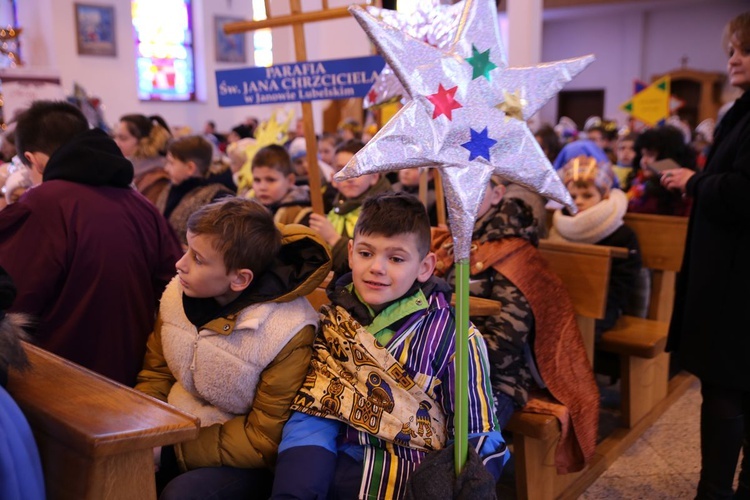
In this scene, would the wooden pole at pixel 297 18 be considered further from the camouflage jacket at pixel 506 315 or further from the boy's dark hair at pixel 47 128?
the camouflage jacket at pixel 506 315

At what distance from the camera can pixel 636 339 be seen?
11.6 feet

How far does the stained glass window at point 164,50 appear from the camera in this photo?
50.2 feet

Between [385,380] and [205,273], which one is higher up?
[205,273]

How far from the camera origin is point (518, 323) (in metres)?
2.62

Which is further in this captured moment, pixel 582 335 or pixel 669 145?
pixel 669 145

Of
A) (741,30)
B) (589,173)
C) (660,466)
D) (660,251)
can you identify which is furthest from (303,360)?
(660,251)

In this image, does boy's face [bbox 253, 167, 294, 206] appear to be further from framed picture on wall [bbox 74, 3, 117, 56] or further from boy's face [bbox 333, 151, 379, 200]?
framed picture on wall [bbox 74, 3, 117, 56]

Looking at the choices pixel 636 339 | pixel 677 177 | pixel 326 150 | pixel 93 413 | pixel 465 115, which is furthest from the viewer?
pixel 326 150

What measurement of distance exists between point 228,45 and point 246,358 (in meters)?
15.4

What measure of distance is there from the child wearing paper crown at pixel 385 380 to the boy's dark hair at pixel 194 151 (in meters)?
2.59

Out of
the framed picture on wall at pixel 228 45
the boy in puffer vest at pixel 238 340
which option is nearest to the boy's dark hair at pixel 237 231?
the boy in puffer vest at pixel 238 340

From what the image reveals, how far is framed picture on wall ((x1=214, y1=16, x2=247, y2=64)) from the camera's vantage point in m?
15.9

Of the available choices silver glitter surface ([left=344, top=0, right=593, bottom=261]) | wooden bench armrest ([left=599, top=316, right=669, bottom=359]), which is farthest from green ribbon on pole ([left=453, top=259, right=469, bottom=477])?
wooden bench armrest ([left=599, top=316, right=669, bottom=359])

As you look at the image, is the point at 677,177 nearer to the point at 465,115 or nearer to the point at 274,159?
the point at 465,115
